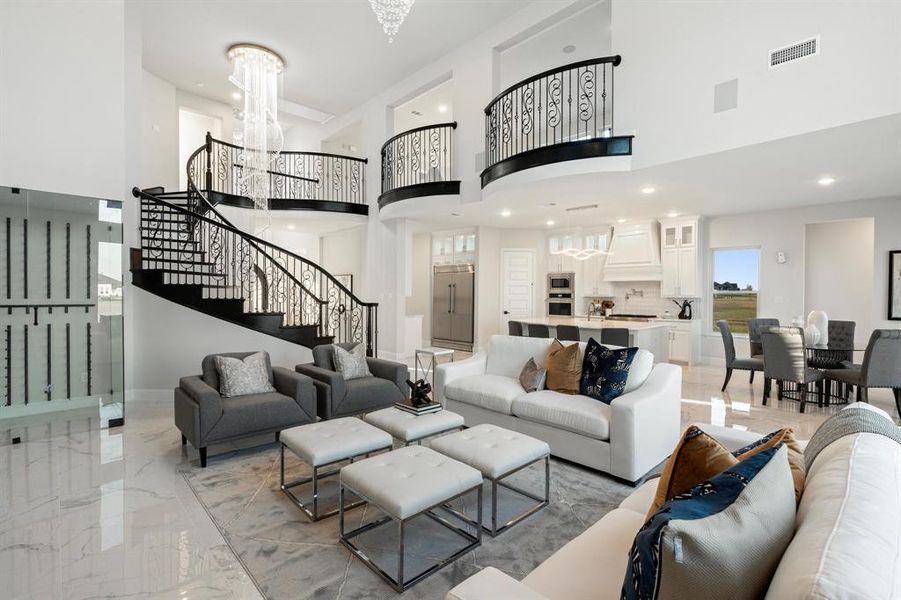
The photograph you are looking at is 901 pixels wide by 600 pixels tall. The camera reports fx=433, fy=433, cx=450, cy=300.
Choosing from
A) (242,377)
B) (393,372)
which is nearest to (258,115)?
(242,377)

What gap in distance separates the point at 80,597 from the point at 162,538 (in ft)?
1.50

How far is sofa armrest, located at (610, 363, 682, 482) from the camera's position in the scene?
117 inches

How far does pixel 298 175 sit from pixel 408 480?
8.46 m

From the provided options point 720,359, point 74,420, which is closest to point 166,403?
point 74,420

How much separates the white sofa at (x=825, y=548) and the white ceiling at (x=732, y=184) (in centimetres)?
387

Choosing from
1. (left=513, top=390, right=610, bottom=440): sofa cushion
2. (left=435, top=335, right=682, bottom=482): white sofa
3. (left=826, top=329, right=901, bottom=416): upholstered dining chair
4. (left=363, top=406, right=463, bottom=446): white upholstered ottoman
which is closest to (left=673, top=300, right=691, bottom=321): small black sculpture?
(left=826, top=329, right=901, bottom=416): upholstered dining chair

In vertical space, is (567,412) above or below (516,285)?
below

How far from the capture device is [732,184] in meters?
5.68

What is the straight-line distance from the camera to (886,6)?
3.43 meters

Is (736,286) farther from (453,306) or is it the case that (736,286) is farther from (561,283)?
(453,306)

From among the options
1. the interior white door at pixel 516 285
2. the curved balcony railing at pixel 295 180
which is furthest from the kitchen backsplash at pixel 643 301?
the curved balcony railing at pixel 295 180

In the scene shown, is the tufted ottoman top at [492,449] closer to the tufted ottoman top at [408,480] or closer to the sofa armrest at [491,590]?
the tufted ottoman top at [408,480]

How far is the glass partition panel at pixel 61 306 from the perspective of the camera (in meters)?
4.24

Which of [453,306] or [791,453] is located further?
[453,306]
